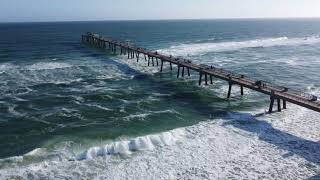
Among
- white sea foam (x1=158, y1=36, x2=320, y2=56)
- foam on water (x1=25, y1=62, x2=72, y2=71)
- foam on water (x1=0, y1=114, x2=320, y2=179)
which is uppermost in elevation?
white sea foam (x1=158, y1=36, x2=320, y2=56)

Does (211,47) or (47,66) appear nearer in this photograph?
(47,66)

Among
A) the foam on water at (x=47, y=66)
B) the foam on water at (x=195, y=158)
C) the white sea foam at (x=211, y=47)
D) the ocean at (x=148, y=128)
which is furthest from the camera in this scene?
the white sea foam at (x=211, y=47)

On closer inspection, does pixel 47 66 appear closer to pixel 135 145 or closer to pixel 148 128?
pixel 148 128

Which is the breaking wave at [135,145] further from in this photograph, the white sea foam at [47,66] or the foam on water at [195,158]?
the white sea foam at [47,66]

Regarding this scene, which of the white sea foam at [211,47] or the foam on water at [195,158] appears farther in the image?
the white sea foam at [211,47]

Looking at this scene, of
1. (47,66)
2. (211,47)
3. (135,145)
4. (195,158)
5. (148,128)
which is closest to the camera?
(195,158)

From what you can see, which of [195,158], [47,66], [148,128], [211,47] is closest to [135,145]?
[148,128]

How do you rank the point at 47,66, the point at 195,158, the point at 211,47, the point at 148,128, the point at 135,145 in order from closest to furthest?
the point at 195,158
the point at 135,145
the point at 148,128
the point at 47,66
the point at 211,47

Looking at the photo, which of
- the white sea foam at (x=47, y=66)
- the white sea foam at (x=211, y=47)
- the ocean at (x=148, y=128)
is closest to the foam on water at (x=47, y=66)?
the white sea foam at (x=47, y=66)

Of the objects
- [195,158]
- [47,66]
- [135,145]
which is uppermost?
[47,66]

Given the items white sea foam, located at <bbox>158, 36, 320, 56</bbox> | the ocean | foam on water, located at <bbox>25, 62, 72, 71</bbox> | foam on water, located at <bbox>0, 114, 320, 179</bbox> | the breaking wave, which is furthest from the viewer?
white sea foam, located at <bbox>158, 36, 320, 56</bbox>

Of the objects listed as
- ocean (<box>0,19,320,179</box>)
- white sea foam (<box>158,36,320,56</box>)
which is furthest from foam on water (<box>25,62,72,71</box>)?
white sea foam (<box>158,36,320,56</box>)

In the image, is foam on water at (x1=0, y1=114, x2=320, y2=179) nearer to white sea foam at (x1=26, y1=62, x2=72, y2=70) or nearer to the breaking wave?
the breaking wave

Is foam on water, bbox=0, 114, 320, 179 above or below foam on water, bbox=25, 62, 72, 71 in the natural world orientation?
below
